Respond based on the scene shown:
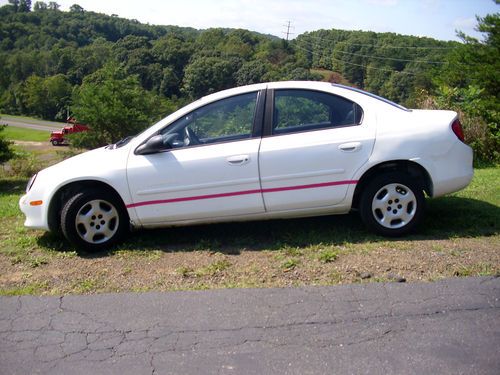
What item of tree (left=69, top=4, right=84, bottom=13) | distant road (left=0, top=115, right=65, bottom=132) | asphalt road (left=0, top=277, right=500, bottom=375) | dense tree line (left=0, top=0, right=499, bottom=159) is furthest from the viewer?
tree (left=69, top=4, right=84, bottom=13)

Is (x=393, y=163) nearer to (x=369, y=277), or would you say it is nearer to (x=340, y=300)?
(x=369, y=277)

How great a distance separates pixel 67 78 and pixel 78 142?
240 ft

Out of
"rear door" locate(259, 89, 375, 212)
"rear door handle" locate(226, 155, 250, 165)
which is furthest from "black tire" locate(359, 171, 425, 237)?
"rear door handle" locate(226, 155, 250, 165)

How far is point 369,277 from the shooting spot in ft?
13.9

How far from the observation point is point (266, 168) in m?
4.97

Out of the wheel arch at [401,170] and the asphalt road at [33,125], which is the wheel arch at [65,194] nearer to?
the wheel arch at [401,170]

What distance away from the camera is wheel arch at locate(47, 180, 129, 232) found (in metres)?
5.22

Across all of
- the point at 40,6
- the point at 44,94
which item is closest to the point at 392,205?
the point at 44,94

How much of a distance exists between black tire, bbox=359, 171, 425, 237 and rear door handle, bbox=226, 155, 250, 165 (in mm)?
1249

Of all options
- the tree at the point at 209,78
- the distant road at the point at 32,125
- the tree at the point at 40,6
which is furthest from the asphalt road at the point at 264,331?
the tree at the point at 40,6

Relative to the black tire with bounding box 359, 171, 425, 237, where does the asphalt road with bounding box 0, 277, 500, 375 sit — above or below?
below

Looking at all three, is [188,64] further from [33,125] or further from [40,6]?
[40,6]

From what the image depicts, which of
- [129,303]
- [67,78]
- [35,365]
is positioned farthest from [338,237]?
[67,78]

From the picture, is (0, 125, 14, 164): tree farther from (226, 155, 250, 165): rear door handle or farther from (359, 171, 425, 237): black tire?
(359, 171, 425, 237): black tire
